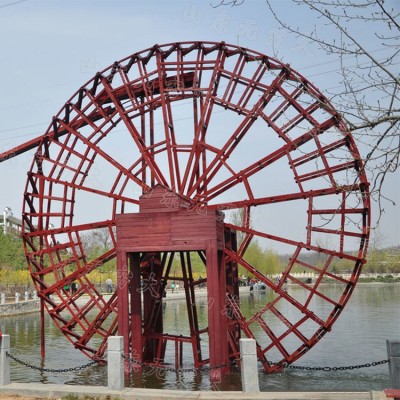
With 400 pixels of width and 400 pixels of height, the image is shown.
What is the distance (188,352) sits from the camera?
1580 centimetres

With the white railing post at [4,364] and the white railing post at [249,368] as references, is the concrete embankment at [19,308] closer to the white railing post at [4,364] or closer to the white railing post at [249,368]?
the white railing post at [4,364]

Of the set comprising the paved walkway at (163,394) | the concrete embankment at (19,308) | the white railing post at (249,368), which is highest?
the concrete embankment at (19,308)

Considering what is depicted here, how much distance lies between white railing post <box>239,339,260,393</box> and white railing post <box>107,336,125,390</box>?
2.07m

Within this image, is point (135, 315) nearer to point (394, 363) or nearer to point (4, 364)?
point (4, 364)

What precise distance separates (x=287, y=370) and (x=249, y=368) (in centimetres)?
457

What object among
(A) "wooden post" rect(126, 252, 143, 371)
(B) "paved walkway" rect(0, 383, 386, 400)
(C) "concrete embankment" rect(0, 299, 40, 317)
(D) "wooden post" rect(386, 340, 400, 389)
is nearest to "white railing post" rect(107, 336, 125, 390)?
(B) "paved walkway" rect(0, 383, 386, 400)

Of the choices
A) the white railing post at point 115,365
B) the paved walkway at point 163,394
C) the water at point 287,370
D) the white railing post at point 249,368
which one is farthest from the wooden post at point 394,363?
the white railing post at point 115,365

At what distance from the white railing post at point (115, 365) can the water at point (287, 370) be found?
232 cm

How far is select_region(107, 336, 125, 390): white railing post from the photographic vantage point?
8828 millimetres

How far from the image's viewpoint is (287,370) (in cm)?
1267

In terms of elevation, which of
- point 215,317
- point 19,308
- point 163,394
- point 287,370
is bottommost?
point 287,370

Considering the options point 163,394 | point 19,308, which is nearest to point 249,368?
point 163,394

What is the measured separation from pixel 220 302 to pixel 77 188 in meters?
5.34

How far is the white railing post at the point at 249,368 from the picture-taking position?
8414mm
